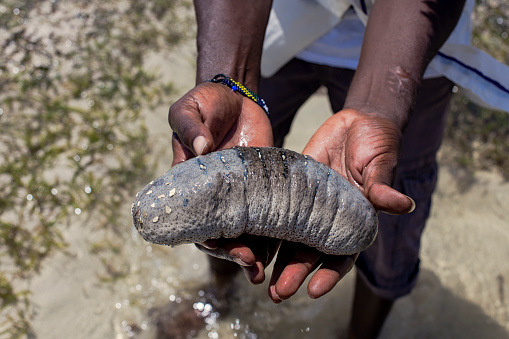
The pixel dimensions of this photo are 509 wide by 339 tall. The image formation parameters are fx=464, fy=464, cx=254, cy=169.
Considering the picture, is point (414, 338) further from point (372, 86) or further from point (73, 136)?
point (73, 136)

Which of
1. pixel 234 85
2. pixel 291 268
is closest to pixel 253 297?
pixel 291 268

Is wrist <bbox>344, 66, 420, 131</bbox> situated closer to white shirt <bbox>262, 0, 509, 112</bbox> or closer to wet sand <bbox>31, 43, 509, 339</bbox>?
white shirt <bbox>262, 0, 509, 112</bbox>

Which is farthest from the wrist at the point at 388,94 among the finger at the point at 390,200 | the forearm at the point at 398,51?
the finger at the point at 390,200

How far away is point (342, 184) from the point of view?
6.04 feet

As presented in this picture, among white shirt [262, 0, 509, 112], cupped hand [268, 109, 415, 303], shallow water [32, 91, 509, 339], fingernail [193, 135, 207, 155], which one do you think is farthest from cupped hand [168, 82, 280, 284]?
shallow water [32, 91, 509, 339]

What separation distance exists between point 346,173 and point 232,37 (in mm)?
845

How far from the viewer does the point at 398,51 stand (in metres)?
2.00

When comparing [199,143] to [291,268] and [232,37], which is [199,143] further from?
[232,37]

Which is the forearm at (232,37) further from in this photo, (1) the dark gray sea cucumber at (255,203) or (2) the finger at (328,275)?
(2) the finger at (328,275)

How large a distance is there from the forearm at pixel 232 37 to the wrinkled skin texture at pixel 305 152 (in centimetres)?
20

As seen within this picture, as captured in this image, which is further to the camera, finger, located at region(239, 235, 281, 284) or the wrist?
the wrist

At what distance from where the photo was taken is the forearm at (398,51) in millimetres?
1960

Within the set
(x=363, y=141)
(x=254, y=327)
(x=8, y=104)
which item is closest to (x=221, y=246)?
(x=363, y=141)

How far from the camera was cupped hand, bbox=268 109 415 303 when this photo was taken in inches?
67.0
